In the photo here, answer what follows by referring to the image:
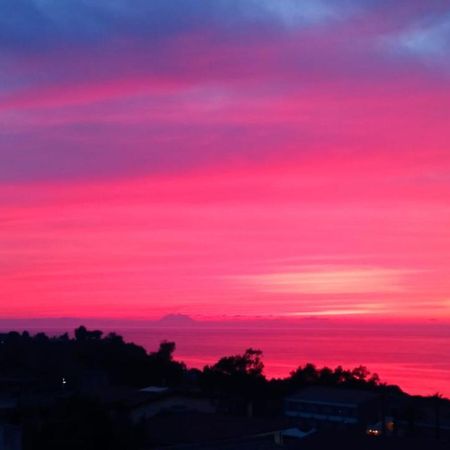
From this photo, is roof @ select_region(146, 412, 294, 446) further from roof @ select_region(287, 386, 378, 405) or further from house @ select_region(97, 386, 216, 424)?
roof @ select_region(287, 386, 378, 405)

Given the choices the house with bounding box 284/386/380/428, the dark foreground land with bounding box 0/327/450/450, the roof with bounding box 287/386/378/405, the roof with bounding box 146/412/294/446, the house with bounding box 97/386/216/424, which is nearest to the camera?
the dark foreground land with bounding box 0/327/450/450

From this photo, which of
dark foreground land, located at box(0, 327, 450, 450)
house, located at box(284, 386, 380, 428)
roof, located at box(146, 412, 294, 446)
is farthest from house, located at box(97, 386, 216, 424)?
house, located at box(284, 386, 380, 428)

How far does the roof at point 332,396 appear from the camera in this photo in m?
37.6

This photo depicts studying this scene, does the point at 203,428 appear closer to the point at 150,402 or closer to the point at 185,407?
the point at 150,402

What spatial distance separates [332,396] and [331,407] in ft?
3.25

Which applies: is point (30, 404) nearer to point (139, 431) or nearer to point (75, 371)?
point (139, 431)

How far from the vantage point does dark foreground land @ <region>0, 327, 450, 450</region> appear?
18.2 m

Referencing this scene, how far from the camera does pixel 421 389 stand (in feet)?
218

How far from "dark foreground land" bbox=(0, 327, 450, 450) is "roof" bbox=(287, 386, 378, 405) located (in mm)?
52

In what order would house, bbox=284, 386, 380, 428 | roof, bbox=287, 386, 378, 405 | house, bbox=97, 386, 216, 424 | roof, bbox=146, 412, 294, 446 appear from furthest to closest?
roof, bbox=287, 386, 378, 405
house, bbox=284, 386, 380, 428
house, bbox=97, 386, 216, 424
roof, bbox=146, 412, 294, 446

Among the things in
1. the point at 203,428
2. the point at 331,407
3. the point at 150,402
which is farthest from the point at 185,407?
the point at 331,407

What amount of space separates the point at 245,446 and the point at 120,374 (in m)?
25.0

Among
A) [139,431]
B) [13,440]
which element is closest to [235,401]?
[139,431]

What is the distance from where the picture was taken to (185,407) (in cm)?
3002
